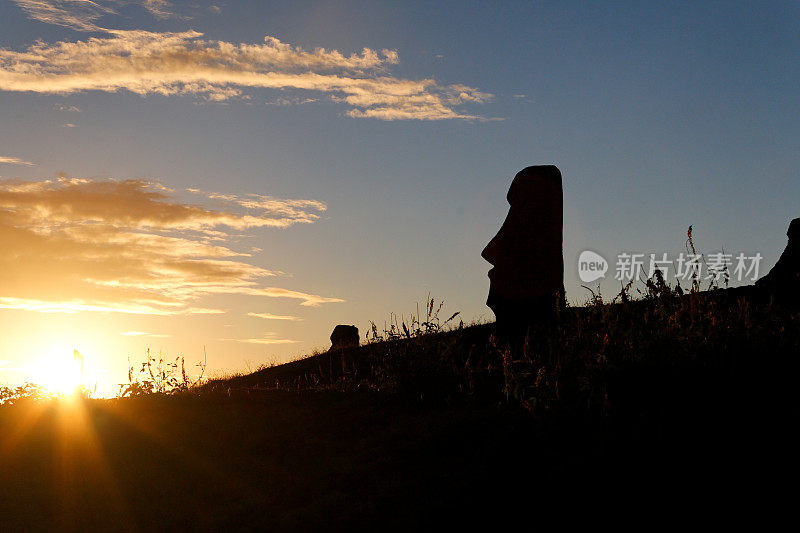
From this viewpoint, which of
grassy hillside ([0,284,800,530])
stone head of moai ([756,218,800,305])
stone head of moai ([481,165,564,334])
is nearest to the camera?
grassy hillside ([0,284,800,530])

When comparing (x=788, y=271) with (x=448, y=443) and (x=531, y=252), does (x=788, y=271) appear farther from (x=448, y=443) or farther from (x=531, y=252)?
(x=448, y=443)

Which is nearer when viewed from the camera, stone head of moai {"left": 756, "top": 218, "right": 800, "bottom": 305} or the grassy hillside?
the grassy hillside

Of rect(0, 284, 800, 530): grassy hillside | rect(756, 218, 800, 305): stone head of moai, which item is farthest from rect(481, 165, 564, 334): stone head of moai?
rect(0, 284, 800, 530): grassy hillside

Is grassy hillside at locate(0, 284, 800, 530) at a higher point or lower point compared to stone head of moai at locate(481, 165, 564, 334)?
lower

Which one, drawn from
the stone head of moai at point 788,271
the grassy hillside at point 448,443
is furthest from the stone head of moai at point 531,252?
the grassy hillside at point 448,443

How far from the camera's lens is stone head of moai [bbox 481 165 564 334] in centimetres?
1517

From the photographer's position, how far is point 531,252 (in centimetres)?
1520

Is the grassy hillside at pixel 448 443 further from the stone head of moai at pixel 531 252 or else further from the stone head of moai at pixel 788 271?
the stone head of moai at pixel 788 271

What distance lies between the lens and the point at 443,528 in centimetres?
543

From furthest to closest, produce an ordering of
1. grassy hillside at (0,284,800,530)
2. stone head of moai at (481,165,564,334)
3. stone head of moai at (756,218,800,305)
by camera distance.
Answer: stone head of moai at (756,218,800,305) → stone head of moai at (481,165,564,334) → grassy hillside at (0,284,800,530)

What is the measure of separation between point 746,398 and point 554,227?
8.80m

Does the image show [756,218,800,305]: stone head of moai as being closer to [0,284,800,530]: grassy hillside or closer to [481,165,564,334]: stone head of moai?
[481,165,564,334]: stone head of moai

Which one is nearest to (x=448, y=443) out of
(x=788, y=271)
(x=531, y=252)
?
(x=531, y=252)

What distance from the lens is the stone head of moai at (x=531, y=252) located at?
1517cm
